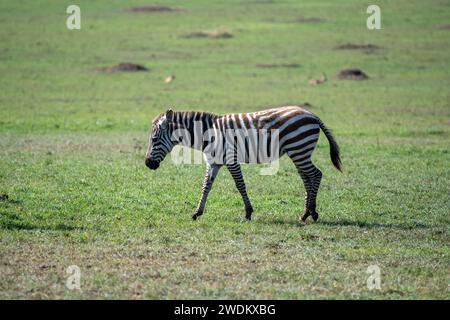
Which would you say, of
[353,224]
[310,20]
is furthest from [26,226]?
[310,20]

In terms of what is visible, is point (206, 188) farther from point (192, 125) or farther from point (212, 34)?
point (212, 34)

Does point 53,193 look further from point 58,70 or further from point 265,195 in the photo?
point 58,70

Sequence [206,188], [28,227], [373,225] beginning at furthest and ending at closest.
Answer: [206,188] → [373,225] → [28,227]

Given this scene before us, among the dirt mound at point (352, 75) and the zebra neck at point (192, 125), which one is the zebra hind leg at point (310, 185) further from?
the dirt mound at point (352, 75)

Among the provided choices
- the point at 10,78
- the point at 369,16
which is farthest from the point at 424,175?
the point at 369,16

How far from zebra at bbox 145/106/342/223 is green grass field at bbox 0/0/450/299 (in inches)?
23.6

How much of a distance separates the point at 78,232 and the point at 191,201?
9.53 feet

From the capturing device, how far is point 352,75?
115 feet

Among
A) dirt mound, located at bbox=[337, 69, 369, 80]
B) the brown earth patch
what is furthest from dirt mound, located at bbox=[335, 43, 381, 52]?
the brown earth patch

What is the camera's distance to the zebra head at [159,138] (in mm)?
12438

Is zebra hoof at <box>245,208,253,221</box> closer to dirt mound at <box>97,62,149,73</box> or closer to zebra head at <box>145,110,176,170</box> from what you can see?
zebra head at <box>145,110,176,170</box>

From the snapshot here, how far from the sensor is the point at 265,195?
47.1ft

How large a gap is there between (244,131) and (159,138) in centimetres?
142
